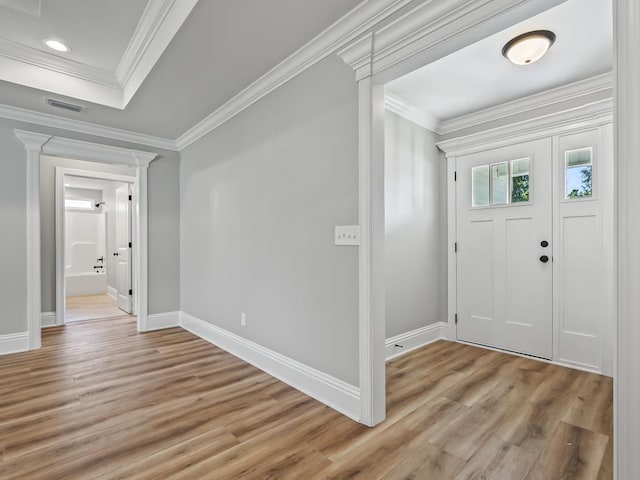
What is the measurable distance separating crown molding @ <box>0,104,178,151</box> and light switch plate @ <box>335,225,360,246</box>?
3.26m

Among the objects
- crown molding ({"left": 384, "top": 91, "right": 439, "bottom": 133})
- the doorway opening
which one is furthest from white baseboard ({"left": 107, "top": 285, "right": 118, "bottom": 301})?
crown molding ({"left": 384, "top": 91, "right": 439, "bottom": 133})

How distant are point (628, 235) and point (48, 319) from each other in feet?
19.1

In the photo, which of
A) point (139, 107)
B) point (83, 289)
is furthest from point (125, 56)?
point (83, 289)

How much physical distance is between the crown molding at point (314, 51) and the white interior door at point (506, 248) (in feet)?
7.18

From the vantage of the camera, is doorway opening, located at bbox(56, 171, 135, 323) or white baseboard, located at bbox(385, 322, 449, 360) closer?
white baseboard, located at bbox(385, 322, 449, 360)

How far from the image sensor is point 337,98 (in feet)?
7.21

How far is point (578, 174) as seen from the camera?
9.68ft

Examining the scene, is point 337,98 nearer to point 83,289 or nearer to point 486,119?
point 486,119

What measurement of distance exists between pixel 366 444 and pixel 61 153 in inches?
167

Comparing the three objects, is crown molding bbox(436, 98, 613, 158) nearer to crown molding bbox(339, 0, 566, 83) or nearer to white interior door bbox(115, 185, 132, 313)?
crown molding bbox(339, 0, 566, 83)

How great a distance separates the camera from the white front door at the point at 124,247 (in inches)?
200

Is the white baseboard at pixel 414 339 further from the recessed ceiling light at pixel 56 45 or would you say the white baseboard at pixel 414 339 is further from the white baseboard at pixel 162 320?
the recessed ceiling light at pixel 56 45

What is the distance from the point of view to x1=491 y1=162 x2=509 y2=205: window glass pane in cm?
340

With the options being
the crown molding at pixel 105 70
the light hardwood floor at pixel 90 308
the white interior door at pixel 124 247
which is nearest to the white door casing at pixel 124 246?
the white interior door at pixel 124 247
